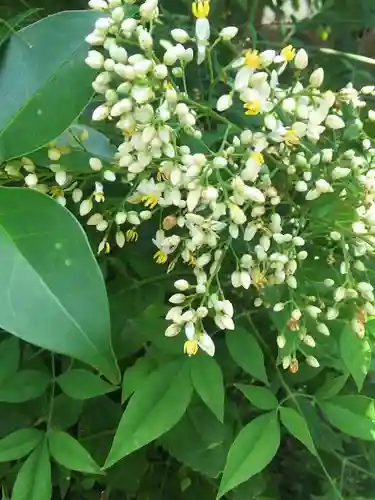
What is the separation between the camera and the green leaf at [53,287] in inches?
15.5

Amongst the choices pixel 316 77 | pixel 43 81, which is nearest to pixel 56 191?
pixel 43 81

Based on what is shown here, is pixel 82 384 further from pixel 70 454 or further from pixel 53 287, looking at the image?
pixel 53 287

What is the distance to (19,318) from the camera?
0.39 m

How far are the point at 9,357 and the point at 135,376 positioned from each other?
98 mm

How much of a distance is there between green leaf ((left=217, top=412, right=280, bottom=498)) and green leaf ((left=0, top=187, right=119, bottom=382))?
0.47 feet

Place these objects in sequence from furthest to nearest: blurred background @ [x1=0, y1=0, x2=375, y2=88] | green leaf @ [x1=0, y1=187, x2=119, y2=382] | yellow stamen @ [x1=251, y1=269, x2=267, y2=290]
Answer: blurred background @ [x1=0, y1=0, x2=375, y2=88] < yellow stamen @ [x1=251, y1=269, x2=267, y2=290] < green leaf @ [x1=0, y1=187, x2=119, y2=382]

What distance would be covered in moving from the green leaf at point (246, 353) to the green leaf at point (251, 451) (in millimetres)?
34

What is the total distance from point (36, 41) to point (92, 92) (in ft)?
0.18

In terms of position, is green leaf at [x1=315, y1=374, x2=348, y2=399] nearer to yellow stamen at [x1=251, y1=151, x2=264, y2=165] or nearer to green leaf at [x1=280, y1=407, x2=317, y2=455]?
green leaf at [x1=280, y1=407, x2=317, y2=455]

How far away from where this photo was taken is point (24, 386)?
0.56 meters

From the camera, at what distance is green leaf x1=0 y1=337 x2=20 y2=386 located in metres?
0.56

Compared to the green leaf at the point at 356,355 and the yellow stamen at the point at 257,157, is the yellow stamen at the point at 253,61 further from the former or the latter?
the green leaf at the point at 356,355

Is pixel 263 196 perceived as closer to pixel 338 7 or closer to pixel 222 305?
pixel 222 305

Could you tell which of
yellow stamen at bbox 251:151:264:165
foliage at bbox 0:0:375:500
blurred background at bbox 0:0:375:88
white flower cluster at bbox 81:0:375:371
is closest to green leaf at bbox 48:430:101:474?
foliage at bbox 0:0:375:500
